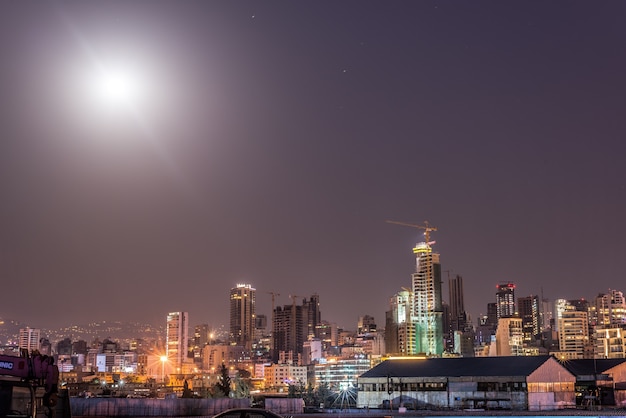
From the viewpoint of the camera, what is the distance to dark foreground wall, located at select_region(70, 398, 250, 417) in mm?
47688

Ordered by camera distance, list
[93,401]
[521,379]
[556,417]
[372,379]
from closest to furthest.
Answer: [93,401], [556,417], [521,379], [372,379]

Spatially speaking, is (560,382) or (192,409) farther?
(560,382)

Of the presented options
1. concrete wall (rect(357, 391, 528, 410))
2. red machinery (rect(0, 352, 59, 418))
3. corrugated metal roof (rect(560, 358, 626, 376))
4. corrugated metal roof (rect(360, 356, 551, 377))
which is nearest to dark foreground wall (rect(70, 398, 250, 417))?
red machinery (rect(0, 352, 59, 418))

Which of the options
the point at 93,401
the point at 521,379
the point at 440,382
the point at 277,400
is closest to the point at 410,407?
the point at 440,382

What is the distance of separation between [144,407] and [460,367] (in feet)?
175

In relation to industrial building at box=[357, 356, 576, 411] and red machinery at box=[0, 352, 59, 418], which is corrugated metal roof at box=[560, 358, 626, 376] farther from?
red machinery at box=[0, 352, 59, 418]

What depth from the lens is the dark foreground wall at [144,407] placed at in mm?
47688

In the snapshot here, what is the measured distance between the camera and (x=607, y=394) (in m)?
97.6

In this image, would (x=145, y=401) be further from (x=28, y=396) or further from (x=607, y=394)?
(x=607, y=394)

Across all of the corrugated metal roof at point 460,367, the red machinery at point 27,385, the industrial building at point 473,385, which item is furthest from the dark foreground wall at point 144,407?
the corrugated metal roof at point 460,367

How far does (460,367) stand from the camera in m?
94.1

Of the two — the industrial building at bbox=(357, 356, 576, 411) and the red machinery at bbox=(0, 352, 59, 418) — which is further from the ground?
the red machinery at bbox=(0, 352, 59, 418)

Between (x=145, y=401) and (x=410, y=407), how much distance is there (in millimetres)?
47080

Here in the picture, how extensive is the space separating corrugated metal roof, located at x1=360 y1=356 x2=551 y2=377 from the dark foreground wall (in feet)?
142
